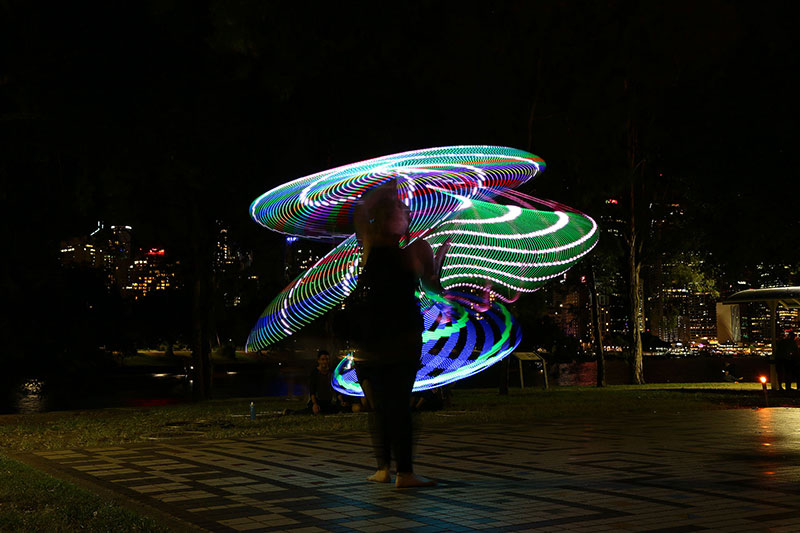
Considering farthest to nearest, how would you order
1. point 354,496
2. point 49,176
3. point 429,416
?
point 49,176
point 429,416
point 354,496

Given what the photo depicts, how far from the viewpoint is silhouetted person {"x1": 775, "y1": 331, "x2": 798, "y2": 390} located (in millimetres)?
25141

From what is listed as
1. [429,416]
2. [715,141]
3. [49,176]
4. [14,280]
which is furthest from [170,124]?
[715,141]

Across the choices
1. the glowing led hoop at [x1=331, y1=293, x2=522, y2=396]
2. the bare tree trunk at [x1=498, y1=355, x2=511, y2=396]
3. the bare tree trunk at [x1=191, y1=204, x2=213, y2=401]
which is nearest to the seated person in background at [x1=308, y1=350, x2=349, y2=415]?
the glowing led hoop at [x1=331, y1=293, x2=522, y2=396]

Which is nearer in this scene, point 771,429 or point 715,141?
point 771,429

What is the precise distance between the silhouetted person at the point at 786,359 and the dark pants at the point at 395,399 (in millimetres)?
19462

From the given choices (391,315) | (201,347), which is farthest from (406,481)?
(201,347)

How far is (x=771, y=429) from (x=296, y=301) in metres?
9.34

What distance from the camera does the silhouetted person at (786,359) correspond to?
2514cm

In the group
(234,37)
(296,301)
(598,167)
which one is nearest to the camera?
(234,37)

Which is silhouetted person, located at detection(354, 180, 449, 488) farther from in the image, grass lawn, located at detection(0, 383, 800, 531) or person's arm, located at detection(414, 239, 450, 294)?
grass lawn, located at detection(0, 383, 800, 531)

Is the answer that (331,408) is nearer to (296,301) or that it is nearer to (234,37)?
(296,301)

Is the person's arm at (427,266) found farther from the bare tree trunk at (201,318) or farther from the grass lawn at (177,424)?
the bare tree trunk at (201,318)

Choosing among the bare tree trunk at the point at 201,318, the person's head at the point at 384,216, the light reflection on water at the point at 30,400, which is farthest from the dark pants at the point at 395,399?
the light reflection on water at the point at 30,400

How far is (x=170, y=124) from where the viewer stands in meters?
20.8
